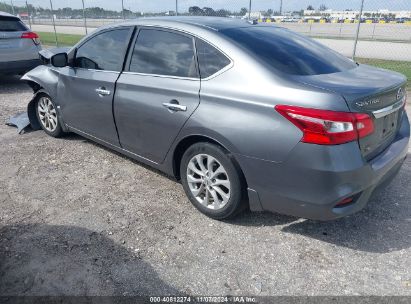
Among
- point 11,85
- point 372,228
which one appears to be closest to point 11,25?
Answer: point 11,85

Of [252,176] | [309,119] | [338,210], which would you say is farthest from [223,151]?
[338,210]

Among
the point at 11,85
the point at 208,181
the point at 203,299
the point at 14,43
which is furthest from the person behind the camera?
the point at 11,85

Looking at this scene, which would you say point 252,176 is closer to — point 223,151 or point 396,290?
point 223,151

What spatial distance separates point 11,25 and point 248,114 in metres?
7.93

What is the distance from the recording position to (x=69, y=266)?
280 cm

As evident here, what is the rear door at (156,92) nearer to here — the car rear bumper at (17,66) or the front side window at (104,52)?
the front side window at (104,52)

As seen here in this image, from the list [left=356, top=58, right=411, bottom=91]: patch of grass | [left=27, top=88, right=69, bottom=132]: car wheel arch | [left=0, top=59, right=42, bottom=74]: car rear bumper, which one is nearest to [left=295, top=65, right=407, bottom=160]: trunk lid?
[left=27, top=88, right=69, bottom=132]: car wheel arch

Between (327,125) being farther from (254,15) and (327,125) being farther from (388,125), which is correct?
(254,15)

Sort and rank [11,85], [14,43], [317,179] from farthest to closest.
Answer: [11,85] → [14,43] → [317,179]

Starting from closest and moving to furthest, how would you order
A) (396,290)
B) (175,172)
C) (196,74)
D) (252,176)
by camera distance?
(396,290)
(252,176)
(196,74)
(175,172)

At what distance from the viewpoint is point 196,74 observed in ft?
10.7

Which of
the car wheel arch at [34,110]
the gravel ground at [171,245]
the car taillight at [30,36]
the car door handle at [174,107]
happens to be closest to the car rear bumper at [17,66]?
the car taillight at [30,36]

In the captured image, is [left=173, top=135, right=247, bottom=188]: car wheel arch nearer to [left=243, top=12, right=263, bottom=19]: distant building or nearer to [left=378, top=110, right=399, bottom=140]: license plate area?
[left=378, top=110, right=399, bottom=140]: license plate area

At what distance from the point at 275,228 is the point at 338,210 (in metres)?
0.70
